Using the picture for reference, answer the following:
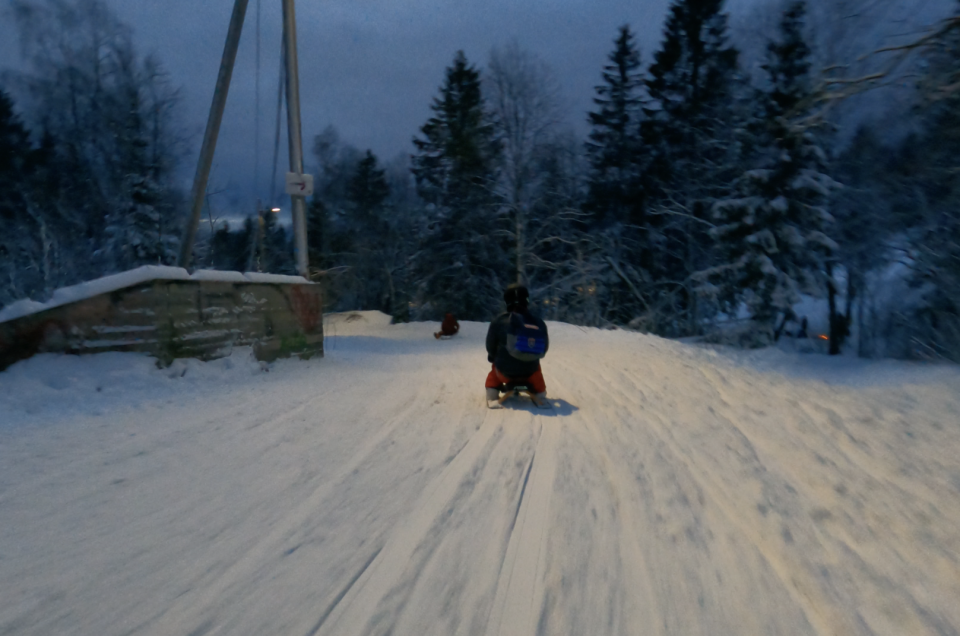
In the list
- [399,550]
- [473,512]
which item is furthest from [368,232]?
[399,550]

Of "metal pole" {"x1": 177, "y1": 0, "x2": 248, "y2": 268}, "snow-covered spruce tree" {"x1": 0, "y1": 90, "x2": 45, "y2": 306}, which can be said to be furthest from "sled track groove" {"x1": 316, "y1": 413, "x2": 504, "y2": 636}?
"snow-covered spruce tree" {"x1": 0, "y1": 90, "x2": 45, "y2": 306}

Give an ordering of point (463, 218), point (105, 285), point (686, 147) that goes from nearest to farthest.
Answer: point (105, 285) → point (686, 147) → point (463, 218)

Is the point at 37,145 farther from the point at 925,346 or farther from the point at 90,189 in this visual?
the point at 925,346

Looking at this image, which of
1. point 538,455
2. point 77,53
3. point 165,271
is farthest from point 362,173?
point 538,455

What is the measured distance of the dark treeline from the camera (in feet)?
52.3

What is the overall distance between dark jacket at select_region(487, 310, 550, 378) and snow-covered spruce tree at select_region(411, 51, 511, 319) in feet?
78.9

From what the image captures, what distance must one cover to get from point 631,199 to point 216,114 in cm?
2316

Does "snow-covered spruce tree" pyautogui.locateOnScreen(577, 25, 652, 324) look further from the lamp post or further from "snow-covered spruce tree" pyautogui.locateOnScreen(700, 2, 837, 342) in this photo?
the lamp post

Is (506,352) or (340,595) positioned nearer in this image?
(340,595)

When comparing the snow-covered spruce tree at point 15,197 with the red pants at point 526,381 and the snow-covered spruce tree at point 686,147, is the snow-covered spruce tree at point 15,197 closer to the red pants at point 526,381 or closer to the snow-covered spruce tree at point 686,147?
the red pants at point 526,381

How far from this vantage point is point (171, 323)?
7605 millimetres

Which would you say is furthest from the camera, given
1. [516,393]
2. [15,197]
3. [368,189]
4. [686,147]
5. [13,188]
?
[368,189]

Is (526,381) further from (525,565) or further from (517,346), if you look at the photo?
(525,565)

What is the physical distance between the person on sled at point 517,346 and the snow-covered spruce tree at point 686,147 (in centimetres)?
1951
